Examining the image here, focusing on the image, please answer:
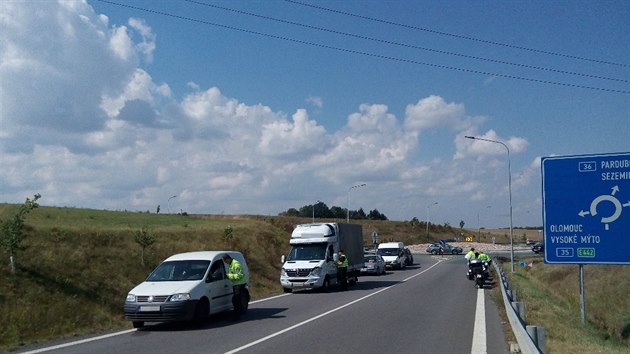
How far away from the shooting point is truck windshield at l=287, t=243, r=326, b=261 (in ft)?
88.1

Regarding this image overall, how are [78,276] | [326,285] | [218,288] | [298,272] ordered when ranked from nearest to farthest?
[218,288], [78,276], [298,272], [326,285]

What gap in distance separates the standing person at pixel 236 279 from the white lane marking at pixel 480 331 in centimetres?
635

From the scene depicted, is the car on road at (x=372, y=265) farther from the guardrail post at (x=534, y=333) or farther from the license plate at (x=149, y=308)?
the guardrail post at (x=534, y=333)

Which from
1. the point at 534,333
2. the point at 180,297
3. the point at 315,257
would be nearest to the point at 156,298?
the point at 180,297

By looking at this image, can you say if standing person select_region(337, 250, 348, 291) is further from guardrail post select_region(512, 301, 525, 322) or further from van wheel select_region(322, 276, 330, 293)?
guardrail post select_region(512, 301, 525, 322)

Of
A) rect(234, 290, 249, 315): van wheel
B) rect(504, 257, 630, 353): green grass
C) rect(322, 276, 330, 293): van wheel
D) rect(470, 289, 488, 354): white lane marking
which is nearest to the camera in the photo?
rect(470, 289, 488, 354): white lane marking

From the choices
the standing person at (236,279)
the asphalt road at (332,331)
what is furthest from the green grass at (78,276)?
the standing person at (236,279)

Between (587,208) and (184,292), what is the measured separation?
9.31 meters

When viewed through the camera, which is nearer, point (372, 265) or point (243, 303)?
point (243, 303)

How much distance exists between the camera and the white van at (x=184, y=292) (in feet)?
46.5

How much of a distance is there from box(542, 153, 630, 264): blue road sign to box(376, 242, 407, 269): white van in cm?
3249

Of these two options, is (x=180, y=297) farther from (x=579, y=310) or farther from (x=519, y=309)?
(x=579, y=310)

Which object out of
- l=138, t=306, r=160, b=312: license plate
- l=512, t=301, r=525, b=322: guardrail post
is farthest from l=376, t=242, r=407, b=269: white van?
l=512, t=301, r=525, b=322: guardrail post

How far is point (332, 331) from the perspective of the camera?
538 inches
